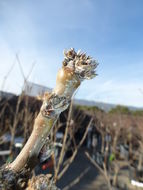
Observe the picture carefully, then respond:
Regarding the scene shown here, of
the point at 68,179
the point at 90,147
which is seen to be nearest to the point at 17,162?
the point at 68,179

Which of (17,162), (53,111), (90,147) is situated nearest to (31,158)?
(17,162)

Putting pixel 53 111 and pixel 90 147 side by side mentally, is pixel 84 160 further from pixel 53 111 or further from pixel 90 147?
pixel 53 111

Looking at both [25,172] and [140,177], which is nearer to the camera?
[25,172]

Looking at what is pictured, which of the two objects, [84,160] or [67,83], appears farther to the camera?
[84,160]

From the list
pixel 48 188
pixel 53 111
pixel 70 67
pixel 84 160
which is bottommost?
pixel 84 160

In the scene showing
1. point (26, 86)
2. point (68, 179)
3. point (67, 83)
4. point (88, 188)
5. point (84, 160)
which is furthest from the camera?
point (84, 160)

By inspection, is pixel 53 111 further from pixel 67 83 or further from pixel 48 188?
pixel 48 188

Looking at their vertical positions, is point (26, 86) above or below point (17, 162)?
above

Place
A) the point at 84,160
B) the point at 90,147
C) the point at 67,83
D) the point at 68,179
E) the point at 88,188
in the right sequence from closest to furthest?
the point at 67,83 → the point at 88,188 → the point at 68,179 → the point at 84,160 → the point at 90,147

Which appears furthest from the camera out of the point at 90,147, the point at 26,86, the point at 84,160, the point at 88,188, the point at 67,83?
the point at 90,147
